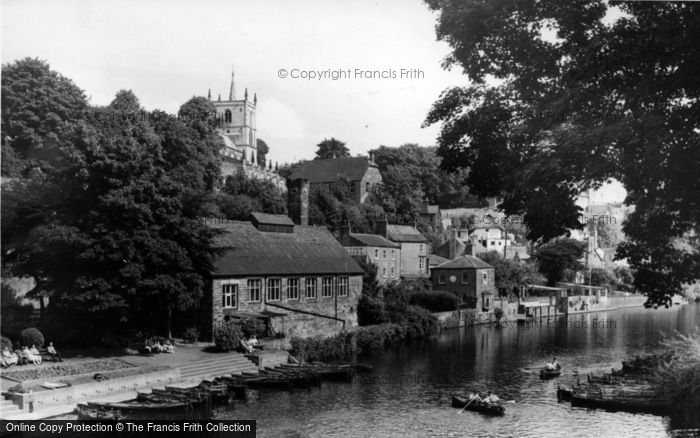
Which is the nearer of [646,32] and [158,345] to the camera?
[646,32]

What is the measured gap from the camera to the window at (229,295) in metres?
39.1

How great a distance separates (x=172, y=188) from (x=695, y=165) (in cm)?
2460

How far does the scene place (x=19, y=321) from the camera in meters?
36.9

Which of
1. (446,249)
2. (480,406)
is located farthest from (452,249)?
(480,406)

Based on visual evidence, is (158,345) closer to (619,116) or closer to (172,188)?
(172,188)

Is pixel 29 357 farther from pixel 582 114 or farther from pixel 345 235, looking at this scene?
pixel 345 235

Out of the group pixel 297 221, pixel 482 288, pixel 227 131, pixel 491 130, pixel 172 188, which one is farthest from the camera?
pixel 227 131

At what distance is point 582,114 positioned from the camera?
15.8 meters

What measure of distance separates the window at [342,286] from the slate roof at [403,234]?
20.9m

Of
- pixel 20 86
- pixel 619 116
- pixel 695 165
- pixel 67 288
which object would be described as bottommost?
pixel 67 288

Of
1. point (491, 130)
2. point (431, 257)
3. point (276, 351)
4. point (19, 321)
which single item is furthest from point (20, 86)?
point (431, 257)

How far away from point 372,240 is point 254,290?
23829 mm

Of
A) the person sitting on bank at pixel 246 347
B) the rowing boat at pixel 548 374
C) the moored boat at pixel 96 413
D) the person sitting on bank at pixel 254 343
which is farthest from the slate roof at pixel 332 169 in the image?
the moored boat at pixel 96 413

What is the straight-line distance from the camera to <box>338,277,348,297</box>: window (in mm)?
48844
